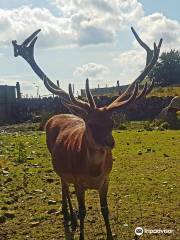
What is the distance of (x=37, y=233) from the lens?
28.3ft

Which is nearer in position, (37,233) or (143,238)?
(143,238)

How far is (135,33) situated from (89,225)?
350cm

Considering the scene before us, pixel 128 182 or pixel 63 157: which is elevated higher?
pixel 63 157

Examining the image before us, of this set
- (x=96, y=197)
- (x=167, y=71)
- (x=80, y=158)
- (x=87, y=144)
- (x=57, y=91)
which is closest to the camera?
(x=87, y=144)

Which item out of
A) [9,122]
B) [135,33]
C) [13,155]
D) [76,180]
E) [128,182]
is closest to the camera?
[76,180]

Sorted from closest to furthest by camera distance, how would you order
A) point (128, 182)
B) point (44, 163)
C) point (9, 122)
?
point (128, 182) < point (44, 163) < point (9, 122)

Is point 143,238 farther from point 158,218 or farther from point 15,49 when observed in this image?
point 15,49

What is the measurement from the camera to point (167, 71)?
55281 mm

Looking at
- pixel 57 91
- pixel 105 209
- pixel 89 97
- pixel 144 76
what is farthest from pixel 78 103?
pixel 105 209

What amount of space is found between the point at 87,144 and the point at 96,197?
3146 millimetres

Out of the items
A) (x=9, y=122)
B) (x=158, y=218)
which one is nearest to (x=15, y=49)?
(x=158, y=218)

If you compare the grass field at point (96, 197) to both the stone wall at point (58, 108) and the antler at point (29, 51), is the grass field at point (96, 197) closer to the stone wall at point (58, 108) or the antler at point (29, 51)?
the antler at point (29, 51)

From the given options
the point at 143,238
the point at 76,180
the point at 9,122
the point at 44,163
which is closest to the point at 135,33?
the point at 76,180

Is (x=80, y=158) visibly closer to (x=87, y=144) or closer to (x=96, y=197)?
(x=87, y=144)
